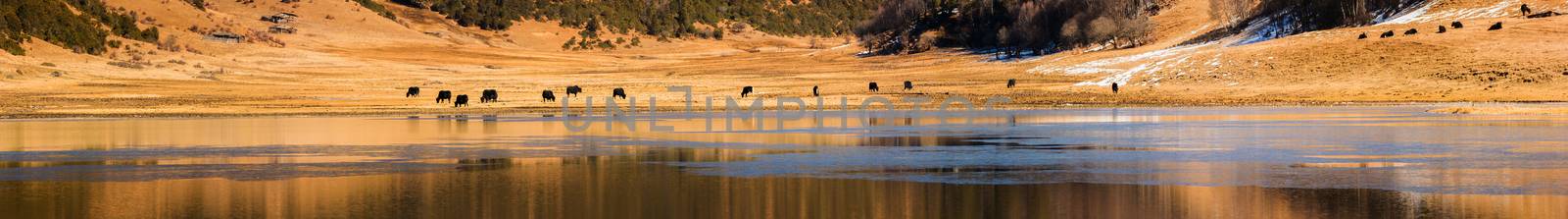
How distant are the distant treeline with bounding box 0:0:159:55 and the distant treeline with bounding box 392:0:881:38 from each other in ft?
133

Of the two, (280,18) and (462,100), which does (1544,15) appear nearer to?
(462,100)

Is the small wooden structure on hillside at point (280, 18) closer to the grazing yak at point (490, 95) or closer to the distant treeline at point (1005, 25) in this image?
the distant treeline at point (1005, 25)

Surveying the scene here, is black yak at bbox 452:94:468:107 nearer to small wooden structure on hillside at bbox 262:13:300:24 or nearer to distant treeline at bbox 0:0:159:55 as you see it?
distant treeline at bbox 0:0:159:55

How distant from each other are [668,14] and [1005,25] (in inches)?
1583

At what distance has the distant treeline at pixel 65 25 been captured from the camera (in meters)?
67.1

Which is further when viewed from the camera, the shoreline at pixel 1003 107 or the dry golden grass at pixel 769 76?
the dry golden grass at pixel 769 76

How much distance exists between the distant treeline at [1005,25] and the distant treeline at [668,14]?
19827 mm

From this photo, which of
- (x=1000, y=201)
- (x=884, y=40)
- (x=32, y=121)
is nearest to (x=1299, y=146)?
(x=1000, y=201)

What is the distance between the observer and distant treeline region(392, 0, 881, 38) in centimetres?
12344

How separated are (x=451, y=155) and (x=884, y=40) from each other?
87.8 metres

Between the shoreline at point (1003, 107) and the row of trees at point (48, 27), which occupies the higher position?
the row of trees at point (48, 27)

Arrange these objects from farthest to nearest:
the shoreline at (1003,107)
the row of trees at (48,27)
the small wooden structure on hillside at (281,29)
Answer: the small wooden structure on hillside at (281,29) < the row of trees at (48,27) < the shoreline at (1003,107)

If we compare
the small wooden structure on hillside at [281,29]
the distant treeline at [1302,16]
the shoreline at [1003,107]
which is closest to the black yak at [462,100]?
the shoreline at [1003,107]

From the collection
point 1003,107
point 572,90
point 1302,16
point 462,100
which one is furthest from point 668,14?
point 1003,107
